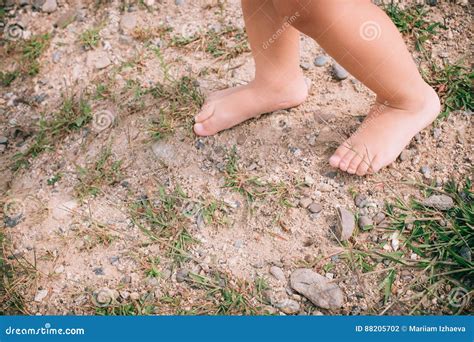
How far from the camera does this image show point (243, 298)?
172cm

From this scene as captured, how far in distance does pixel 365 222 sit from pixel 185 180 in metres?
0.72

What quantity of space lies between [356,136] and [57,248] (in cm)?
A: 123

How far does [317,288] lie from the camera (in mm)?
1690

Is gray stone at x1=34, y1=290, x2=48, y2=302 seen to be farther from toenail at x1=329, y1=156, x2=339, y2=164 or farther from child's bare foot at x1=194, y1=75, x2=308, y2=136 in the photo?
toenail at x1=329, y1=156, x2=339, y2=164

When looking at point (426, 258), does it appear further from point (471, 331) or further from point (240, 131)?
point (240, 131)

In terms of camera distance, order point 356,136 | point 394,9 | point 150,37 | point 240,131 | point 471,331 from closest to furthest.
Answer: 1. point 471,331
2. point 356,136
3. point 240,131
4. point 394,9
5. point 150,37

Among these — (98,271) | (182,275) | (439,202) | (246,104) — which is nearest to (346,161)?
(439,202)

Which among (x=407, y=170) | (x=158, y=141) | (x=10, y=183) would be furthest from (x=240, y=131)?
(x=10, y=183)

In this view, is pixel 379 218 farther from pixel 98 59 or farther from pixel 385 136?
pixel 98 59

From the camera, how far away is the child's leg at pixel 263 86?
1.79 metres

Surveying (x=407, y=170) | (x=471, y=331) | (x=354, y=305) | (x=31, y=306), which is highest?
(x=407, y=170)

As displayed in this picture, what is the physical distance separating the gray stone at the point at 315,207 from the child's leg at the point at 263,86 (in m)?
0.47

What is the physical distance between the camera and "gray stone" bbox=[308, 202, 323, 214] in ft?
6.05

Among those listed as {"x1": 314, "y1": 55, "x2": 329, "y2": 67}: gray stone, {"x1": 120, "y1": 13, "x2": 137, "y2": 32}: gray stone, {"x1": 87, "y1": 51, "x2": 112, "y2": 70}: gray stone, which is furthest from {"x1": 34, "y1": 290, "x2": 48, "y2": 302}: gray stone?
{"x1": 314, "y1": 55, "x2": 329, "y2": 67}: gray stone
